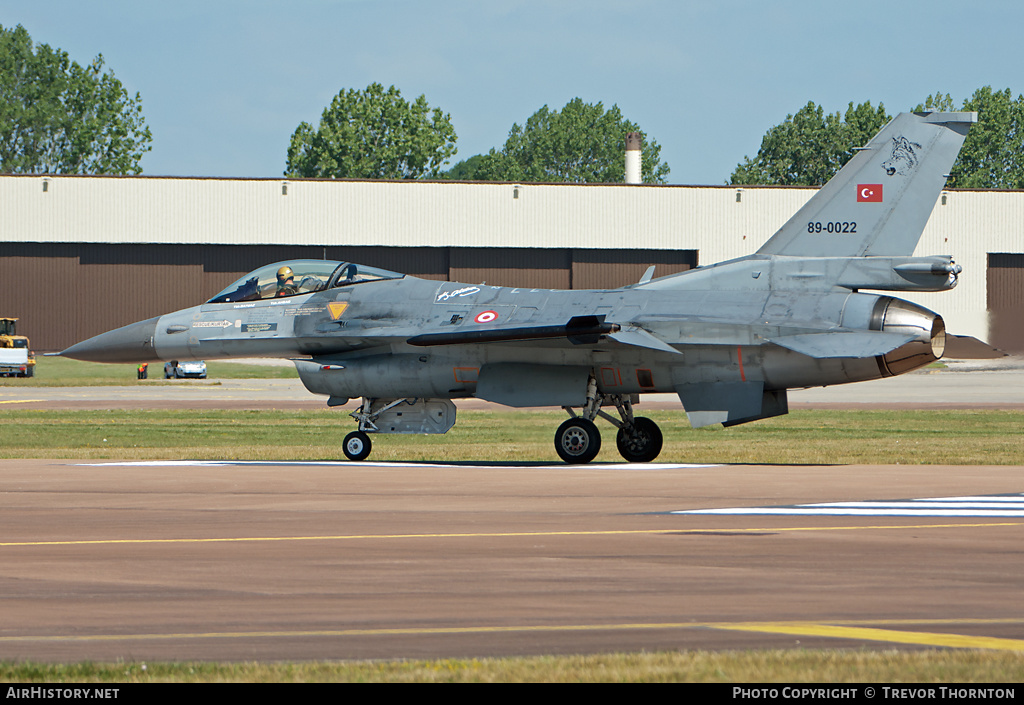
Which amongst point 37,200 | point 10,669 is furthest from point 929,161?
point 37,200

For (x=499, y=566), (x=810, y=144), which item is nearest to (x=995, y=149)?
(x=810, y=144)

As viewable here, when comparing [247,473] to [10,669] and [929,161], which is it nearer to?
[929,161]

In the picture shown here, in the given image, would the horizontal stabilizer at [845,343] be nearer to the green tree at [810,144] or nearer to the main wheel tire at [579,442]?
the main wheel tire at [579,442]

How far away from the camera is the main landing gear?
20.6 meters

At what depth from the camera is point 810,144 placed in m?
136

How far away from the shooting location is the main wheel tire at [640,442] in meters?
21.2

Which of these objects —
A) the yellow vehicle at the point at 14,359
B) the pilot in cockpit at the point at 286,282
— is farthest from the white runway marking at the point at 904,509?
the yellow vehicle at the point at 14,359

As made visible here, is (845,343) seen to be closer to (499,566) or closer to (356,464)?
(356,464)

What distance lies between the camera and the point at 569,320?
769 inches

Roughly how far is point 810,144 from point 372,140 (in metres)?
46.0

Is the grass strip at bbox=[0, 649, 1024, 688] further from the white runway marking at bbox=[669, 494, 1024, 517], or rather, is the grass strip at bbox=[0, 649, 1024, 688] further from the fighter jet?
the fighter jet

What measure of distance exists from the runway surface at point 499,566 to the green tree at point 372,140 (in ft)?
373

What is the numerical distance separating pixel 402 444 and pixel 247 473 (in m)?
8.34

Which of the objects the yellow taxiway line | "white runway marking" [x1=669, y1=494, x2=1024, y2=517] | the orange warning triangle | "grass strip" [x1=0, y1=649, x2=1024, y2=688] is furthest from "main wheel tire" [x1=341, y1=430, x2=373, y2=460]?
"grass strip" [x1=0, y1=649, x2=1024, y2=688]
